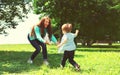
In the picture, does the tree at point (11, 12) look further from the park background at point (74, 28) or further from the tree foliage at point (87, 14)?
the tree foliage at point (87, 14)

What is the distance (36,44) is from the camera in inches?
663

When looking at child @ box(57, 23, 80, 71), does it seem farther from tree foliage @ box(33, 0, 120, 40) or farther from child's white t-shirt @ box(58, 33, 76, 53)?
tree foliage @ box(33, 0, 120, 40)

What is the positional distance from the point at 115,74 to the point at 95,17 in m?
48.2

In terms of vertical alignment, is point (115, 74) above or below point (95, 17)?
above

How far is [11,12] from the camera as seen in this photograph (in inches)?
1217

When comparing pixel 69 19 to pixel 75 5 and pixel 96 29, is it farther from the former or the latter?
pixel 96 29

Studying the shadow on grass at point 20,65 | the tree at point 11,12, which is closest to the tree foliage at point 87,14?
the tree at point 11,12

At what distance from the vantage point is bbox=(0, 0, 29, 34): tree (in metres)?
30.3

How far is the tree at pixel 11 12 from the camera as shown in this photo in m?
30.3

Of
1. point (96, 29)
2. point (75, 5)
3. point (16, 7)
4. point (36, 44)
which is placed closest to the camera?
point (36, 44)

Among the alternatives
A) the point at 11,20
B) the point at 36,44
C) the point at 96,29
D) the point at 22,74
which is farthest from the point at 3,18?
the point at 96,29

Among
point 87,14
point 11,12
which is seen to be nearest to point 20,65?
point 11,12

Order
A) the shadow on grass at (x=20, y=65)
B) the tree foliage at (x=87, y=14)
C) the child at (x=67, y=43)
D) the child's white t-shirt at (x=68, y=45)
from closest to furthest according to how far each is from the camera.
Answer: the child at (x=67, y=43) → the child's white t-shirt at (x=68, y=45) → the shadow on grass at (x=20, y=65) → the tree foliage at (x=87, y=14)

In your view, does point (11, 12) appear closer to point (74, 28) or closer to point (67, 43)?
point (67, 43)
